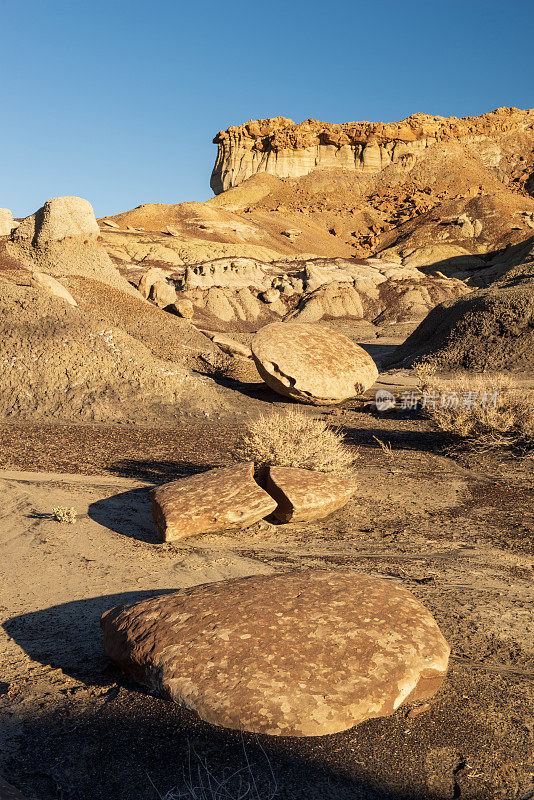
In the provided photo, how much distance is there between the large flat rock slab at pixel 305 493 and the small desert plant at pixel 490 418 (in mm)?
2923

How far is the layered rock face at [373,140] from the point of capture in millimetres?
66250

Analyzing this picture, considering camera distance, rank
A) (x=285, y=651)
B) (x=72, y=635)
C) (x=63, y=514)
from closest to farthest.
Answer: (x=285, y=651)
(x=72, y=635)
(x=63, y=514)

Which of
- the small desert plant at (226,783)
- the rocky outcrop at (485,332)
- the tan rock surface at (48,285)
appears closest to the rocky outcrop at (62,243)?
the tan rock surface at (48,285)

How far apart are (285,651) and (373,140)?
72.1 meters

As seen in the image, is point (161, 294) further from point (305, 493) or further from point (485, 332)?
point (305, 493)

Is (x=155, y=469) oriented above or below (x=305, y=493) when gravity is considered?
below

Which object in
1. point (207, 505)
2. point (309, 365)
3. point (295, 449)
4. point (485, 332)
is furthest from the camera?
point (485, 332)

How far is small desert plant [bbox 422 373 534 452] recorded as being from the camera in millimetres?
7480

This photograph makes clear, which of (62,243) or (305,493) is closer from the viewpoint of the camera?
(305,493)

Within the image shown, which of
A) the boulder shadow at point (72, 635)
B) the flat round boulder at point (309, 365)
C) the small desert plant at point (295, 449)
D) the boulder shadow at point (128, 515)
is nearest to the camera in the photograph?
the boulder shadow at point (72, 635)

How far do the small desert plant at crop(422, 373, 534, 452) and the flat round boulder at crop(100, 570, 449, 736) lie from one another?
16.7 feet

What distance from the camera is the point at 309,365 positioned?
10.8m
